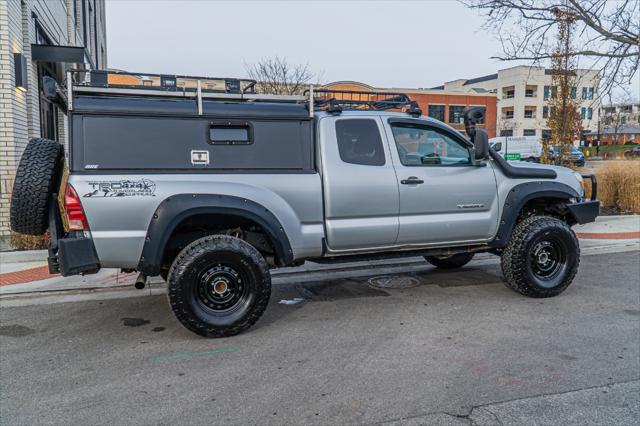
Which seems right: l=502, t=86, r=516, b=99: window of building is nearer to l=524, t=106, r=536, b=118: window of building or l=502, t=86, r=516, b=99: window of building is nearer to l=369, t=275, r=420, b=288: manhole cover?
l=524, t=106, r=536, b=118: window of building

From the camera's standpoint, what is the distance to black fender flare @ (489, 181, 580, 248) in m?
6.15

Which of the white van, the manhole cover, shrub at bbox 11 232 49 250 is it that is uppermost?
the white van

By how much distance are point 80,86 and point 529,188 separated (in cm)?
492

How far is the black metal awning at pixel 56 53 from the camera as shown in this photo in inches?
428

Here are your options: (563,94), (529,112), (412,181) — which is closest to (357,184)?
(412,181)

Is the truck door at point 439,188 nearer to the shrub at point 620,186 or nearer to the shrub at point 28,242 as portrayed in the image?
the shrub at point 28,242

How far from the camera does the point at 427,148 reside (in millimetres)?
5973

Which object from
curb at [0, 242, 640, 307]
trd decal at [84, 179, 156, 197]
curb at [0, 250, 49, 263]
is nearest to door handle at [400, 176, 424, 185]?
curb at [0, 242, 640, 307]

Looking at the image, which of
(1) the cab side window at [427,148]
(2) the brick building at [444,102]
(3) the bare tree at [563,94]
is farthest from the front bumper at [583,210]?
(2) the brick building at [444,102]

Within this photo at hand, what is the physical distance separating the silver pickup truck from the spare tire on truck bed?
12mm

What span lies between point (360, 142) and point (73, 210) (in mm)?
2882

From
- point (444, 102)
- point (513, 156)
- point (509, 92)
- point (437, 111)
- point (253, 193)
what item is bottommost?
point (253, 193)

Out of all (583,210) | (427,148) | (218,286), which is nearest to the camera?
(218,286)

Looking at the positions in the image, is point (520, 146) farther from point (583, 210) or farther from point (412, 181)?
point (412, 181)
